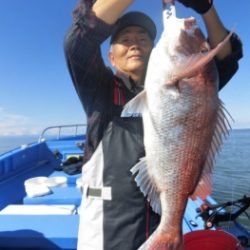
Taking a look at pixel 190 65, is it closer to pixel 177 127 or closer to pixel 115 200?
pixel 177 127

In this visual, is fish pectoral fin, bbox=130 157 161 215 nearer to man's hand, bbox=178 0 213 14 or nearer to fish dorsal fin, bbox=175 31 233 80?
fish dorsal fin, bbox=175 31 233 80

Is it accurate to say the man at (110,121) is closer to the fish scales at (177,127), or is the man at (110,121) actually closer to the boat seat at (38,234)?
the fish scales at (177,127)

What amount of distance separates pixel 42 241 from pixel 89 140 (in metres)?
1.82

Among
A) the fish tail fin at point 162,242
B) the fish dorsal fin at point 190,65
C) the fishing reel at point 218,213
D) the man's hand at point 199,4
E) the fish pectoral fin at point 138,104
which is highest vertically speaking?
the man's hand at point 199,4

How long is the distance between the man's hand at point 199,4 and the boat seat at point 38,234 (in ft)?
8.32

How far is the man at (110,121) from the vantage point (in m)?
2.05

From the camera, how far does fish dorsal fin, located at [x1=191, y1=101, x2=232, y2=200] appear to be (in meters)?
1.93

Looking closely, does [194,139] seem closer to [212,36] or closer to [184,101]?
[184,101]

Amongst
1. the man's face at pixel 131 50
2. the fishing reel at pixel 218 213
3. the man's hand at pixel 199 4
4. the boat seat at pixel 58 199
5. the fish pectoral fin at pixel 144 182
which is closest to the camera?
the fish pectoral fin at pixel 144 182

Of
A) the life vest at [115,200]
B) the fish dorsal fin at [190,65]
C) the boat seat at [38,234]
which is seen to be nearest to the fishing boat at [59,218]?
the boat seat at [38,234]

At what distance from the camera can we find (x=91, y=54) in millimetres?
2115

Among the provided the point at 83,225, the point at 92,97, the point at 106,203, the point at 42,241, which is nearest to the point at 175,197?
the point at 106,203

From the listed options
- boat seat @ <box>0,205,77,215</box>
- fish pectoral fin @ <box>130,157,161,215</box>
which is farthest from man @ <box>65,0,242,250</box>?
boat seat @ <box>0,205,77,215</box>

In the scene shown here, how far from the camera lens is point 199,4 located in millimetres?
2111
